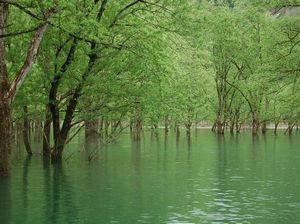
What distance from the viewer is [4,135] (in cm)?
2459

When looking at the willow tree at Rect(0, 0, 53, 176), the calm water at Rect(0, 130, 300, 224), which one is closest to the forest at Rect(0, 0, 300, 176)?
the willow tree at Rect(0, 0, 53, 176)

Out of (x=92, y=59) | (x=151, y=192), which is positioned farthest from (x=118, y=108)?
(x=151, y=192)

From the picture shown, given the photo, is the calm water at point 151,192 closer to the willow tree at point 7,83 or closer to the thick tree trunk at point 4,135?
the thick tree trunk at point 4,135

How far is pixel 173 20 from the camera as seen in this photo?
29.1 m

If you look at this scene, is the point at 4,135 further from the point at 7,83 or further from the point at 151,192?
the point at 151,192

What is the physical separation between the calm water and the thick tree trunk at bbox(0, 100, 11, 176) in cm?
71

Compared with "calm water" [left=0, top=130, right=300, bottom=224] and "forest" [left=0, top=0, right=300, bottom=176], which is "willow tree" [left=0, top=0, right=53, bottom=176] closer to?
"forest" [left=0, top=0, right=300, bottom=176]

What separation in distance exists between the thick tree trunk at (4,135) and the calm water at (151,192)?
71 cm

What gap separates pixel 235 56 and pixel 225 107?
37.0 ft

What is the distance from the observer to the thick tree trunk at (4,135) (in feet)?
79.4

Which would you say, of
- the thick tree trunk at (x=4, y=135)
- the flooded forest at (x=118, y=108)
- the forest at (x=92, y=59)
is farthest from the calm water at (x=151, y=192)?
the forest at (x=92, y=59)

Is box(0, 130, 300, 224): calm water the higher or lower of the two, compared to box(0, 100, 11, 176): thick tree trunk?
lower

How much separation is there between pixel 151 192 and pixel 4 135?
7390mm

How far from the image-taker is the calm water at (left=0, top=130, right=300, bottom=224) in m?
18.3
